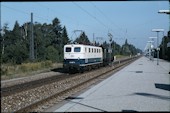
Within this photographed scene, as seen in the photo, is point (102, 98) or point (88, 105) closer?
point (88, 105)

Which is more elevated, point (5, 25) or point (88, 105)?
point (5, 25)

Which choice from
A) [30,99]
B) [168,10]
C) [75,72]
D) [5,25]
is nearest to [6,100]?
[30,99]

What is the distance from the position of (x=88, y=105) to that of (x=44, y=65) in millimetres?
33237

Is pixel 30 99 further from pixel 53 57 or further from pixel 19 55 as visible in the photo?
pixel 53 57

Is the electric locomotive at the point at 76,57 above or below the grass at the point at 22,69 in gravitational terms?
above

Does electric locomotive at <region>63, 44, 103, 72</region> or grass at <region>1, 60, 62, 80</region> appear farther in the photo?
electric locomotive at <region>63, 44, 103, 72</region>

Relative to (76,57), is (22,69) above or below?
below

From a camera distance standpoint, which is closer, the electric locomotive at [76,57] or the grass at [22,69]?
the grass at [22,69]

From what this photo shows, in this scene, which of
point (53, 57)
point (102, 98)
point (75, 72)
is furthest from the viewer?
point (53, 57)

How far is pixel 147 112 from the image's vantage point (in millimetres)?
10430

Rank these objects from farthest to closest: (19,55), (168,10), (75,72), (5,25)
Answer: (5,25) → (19,55) → (75,72) → (168,10)

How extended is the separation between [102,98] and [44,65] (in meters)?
31.3

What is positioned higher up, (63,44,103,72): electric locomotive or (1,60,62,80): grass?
(63,44,103,72): electric locomotive

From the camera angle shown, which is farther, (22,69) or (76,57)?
(22,69)
